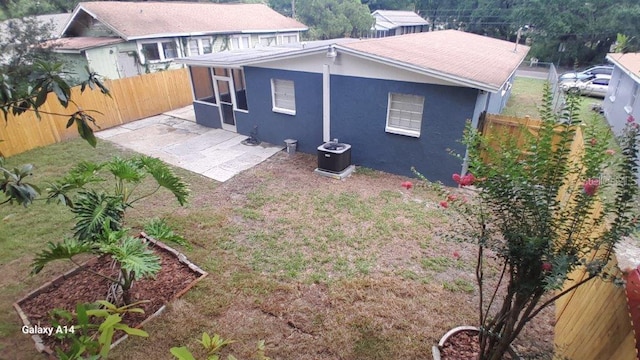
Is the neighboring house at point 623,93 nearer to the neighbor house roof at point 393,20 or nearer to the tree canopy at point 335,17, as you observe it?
the tree canopy at point 335,17

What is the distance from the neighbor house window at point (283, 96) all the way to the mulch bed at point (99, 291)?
6.22 m

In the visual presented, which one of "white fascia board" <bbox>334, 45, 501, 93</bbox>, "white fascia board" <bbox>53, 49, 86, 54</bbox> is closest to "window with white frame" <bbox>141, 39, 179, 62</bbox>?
"white fascia board" <bbox>53, 49, 86, 54</bbox>

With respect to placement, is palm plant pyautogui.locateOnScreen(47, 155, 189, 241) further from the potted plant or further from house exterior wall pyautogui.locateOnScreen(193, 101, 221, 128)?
house exterior wall pyautogui.locateOnScreen(193, 101, 221, 128)

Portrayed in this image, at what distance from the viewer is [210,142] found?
1113cm

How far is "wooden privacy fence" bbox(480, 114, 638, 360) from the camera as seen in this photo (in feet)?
7.98

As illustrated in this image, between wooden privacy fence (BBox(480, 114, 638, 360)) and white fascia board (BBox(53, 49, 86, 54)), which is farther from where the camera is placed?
white fascia board (BBox(53, 49, 86, 54))

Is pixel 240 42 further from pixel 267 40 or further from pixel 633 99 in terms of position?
pixel 633 99

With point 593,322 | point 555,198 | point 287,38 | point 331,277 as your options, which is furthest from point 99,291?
point 287,38

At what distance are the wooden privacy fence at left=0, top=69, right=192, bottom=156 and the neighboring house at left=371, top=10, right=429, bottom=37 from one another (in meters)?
26.8

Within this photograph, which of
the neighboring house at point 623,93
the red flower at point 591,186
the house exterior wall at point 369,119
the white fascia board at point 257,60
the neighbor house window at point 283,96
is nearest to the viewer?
the red flower at point 591,186

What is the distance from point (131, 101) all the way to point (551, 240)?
14779mm

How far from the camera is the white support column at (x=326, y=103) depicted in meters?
8.92

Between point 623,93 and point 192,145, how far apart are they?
1556 cm

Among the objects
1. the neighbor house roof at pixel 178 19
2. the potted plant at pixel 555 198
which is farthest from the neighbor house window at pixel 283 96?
the neighbor house roof at pixel 178 19
